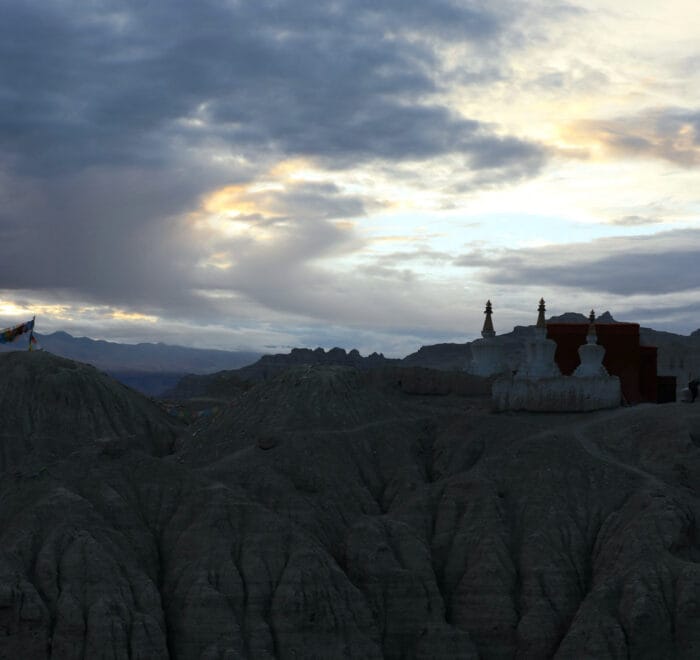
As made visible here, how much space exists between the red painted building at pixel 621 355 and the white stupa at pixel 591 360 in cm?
532

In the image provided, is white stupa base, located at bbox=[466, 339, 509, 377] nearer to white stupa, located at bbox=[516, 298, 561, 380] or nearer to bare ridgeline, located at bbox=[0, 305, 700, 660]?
white stupa, located at bbox=[516, 298, 561, 380]

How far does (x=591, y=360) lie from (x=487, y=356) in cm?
1228

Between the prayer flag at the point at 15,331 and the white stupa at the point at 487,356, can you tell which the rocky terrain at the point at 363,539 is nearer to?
the white stupa at the point at 487,356

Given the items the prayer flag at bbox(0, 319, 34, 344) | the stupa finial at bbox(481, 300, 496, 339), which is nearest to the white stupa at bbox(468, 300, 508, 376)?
the stupa finial at bbox(481, 300, 496, 339)

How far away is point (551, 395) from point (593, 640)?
31107 mm

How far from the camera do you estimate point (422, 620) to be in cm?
8194

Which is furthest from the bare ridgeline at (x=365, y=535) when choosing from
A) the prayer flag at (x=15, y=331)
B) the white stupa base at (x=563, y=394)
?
the prayer flag at (x=15, y=331)

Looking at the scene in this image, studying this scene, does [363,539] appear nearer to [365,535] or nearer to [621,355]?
[365,535]

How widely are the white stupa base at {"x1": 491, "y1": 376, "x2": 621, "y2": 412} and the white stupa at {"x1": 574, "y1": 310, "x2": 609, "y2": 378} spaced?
36.3 inches

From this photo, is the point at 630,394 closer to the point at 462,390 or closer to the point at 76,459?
the point at 462,390

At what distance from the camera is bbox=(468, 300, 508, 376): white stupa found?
118 metres

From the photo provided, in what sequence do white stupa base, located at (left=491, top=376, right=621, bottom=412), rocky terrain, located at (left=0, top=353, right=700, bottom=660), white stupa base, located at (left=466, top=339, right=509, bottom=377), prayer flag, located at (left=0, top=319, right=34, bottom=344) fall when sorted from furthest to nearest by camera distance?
prayer flag, located at (left=0, top=319, right=34, bottom=344) < white stupa base, located at (left=466, top=339, right=509, bottom=377) < white stupa base, located at (left=491, top=376, right=621, bottom=412) < rocky terrain, located at (left=0, top=353, right=700, bottom=660)

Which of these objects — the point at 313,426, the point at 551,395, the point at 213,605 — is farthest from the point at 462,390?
the point at 213,605

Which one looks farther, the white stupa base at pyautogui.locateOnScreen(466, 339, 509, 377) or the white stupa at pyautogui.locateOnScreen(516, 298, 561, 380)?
the white stupa base at pyautogui.locateOnScreen(466, 339, 509, 377)
